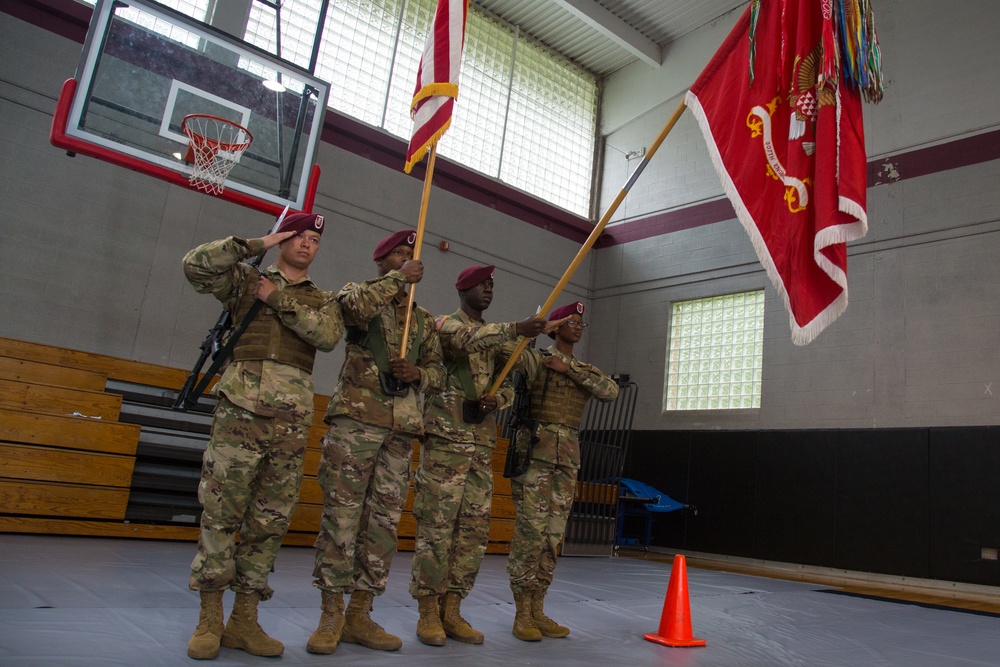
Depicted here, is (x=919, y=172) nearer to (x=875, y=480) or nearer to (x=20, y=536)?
(x=875, y=480)

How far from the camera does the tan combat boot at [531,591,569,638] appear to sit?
121 inches

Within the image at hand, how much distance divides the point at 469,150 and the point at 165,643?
8378mm

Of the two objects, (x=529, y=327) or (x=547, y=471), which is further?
(x=547, y=471)

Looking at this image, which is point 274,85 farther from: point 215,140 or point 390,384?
point 390,384

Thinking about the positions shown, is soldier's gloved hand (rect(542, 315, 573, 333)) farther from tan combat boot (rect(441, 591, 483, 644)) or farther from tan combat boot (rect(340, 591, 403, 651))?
tan combat boot (rect(340, 591, 403, 651))

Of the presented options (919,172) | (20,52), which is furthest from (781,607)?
(20,52)

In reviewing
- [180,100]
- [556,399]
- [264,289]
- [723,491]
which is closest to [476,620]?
[556,399]

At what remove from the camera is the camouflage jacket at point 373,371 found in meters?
Answer: 2.62

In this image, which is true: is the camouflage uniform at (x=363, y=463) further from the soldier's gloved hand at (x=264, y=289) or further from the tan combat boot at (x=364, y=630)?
the soldier's gloved hand at (x=264, y=289)

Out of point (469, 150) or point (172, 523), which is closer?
point (172, 523)

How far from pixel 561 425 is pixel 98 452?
3354 mm

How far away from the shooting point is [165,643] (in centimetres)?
228

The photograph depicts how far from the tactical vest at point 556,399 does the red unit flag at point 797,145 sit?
1086mm

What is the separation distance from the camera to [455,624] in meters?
2.82
